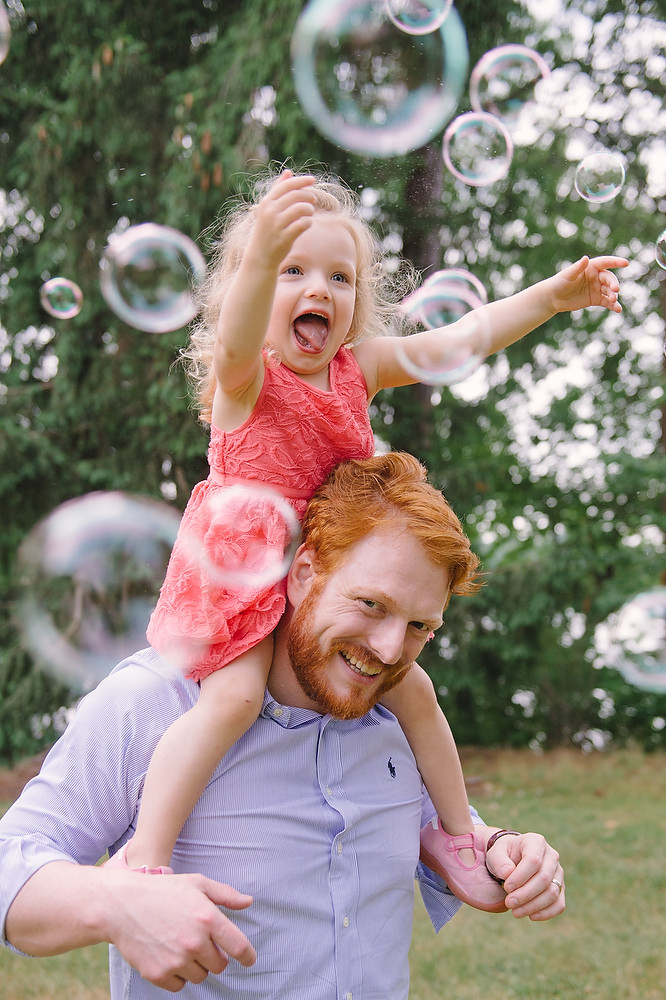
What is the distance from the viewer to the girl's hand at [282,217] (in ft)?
4.91

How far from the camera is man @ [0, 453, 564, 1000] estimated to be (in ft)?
5.36

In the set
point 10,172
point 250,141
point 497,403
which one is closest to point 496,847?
point 250,141

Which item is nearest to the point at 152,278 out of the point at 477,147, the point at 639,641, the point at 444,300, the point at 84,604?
the point at 444,300

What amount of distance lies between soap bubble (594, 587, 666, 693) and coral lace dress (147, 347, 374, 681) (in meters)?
3.32

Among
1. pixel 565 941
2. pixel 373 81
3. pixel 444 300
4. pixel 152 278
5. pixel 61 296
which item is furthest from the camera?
pixel 565 941

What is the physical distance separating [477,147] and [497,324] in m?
1.41

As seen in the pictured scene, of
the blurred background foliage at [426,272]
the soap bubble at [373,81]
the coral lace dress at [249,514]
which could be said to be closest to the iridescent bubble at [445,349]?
the coral lace dress at [249,514]

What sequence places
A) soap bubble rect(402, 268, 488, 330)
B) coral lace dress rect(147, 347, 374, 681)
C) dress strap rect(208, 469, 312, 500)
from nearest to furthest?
coral lace dress rect(147, 347, 374, 681)
dress strap rect(208, 469, 312, 500)
soap bubble rect(402, 268, 488, 330)

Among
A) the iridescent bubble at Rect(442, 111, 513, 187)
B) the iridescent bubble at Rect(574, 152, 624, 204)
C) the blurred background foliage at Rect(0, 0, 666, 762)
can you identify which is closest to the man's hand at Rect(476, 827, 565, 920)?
the iridescent bubble at Rect(574, 152, 624, 204)

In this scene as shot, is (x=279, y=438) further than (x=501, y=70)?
No

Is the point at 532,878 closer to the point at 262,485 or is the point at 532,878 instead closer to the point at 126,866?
the point at 126,866

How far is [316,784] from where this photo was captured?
70.5 inches

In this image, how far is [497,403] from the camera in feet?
34.7

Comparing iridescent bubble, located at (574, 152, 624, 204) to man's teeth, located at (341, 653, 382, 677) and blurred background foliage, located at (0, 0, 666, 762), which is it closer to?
man's teeth, located at (341, 653, 382, 677)
